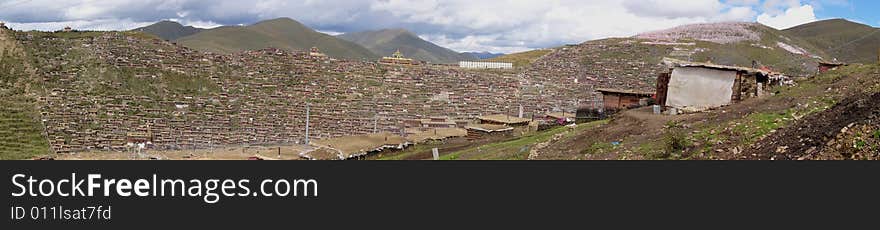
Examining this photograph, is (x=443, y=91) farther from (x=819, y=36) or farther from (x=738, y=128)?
(x=819, y=36)

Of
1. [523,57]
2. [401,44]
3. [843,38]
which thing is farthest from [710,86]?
[401,44]

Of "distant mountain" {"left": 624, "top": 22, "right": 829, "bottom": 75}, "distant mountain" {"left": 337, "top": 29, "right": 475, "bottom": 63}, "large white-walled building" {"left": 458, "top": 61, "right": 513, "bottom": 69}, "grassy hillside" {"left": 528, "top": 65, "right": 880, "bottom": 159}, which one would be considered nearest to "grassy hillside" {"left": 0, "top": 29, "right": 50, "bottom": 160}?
"grassy hillside" {"left": 528, "top": 65, "right": 880, "bottom": 159}

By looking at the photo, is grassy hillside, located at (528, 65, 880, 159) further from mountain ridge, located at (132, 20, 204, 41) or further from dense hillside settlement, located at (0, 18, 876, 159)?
mountain ridge, located at (132, 20, 204, 41)

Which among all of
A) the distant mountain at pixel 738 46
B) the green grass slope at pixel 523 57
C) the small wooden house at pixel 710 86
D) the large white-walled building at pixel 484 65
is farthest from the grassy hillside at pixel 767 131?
the green grass slope at pixel 523 57

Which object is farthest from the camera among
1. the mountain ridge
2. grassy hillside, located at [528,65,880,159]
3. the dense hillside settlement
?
the mountain ridge
